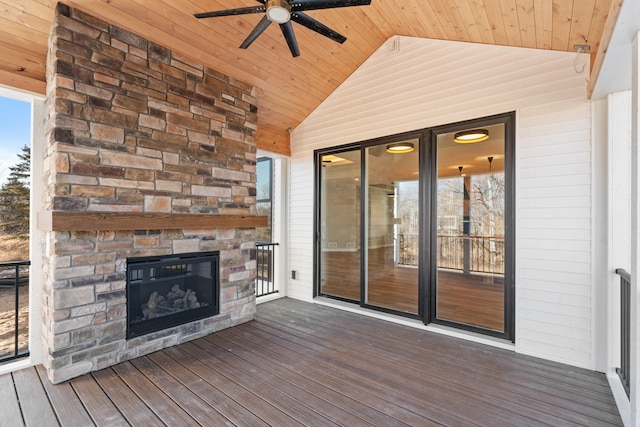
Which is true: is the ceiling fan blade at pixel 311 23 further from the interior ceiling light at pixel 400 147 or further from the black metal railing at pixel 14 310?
the black metal railing at pixel 14 310

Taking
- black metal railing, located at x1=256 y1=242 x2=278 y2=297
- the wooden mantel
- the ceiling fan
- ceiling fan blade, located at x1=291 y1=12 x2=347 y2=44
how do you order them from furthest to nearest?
1. black metal railing, located at x1=256 y1=242 x2=278 y2=297
2. the wooden mantel
3. ceiling fan blade, located at x1=291 y1=12 x2=347 y2=44
4. the ceiling fan

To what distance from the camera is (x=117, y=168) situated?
2.95m

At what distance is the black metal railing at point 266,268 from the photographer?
18.0ft

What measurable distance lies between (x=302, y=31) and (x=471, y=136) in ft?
7.55

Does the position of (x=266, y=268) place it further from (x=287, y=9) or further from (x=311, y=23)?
(x=287, y=9)

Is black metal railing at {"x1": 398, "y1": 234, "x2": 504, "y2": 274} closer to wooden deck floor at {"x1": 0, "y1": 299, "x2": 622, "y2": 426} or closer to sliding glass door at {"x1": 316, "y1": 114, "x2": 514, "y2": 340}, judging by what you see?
sliding glass door at {"x1": 316, "y1": 114, "x2": 514, "y2": 340}

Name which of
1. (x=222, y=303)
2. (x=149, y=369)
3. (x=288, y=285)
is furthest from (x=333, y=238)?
(x=149, y=369)

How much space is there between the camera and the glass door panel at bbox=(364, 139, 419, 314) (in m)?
4.05

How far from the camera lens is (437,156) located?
3836 millimetres

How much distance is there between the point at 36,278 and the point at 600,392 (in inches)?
199

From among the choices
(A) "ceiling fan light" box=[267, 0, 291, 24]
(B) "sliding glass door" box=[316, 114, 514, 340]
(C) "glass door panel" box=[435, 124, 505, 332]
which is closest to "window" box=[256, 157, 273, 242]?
(B) "sliding glass door" box=[316, 114, 514, 340]

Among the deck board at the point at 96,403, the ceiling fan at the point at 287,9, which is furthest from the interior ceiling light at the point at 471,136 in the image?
the deck board at the point at 96,403

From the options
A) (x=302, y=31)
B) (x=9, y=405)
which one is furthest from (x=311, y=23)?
(x=9, y=405)

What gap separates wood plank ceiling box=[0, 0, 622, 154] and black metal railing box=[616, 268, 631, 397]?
1.72 meters
